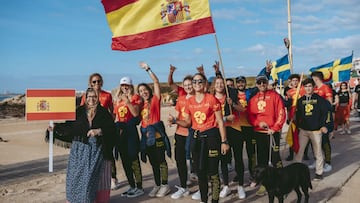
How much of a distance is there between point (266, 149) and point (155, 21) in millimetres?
2830

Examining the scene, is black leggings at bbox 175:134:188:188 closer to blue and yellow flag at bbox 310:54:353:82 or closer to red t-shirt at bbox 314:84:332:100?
red t-shirt at bbox 314:84:332:100

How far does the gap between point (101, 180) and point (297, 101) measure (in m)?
4.00

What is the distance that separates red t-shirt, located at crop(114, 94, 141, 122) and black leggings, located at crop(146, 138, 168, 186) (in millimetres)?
621

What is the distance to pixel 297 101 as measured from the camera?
23.1 ft

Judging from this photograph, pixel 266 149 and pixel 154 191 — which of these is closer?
pixel 154 191

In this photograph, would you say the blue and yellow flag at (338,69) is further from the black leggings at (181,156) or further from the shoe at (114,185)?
the shoe at (114,185)

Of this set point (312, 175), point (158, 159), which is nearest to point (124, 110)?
point (158, 159)

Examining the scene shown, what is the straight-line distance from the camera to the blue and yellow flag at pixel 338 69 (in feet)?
46.3

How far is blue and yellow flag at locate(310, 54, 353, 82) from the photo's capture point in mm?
14117

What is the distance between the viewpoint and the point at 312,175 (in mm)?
7387

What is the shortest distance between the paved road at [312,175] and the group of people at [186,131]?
20 cm

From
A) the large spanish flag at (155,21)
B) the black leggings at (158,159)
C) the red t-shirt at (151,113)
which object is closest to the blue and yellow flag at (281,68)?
the large spanish flag at (155,21)

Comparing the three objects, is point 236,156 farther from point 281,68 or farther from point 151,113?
point 281,68

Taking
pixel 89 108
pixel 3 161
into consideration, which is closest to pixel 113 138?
pixel 89 108
